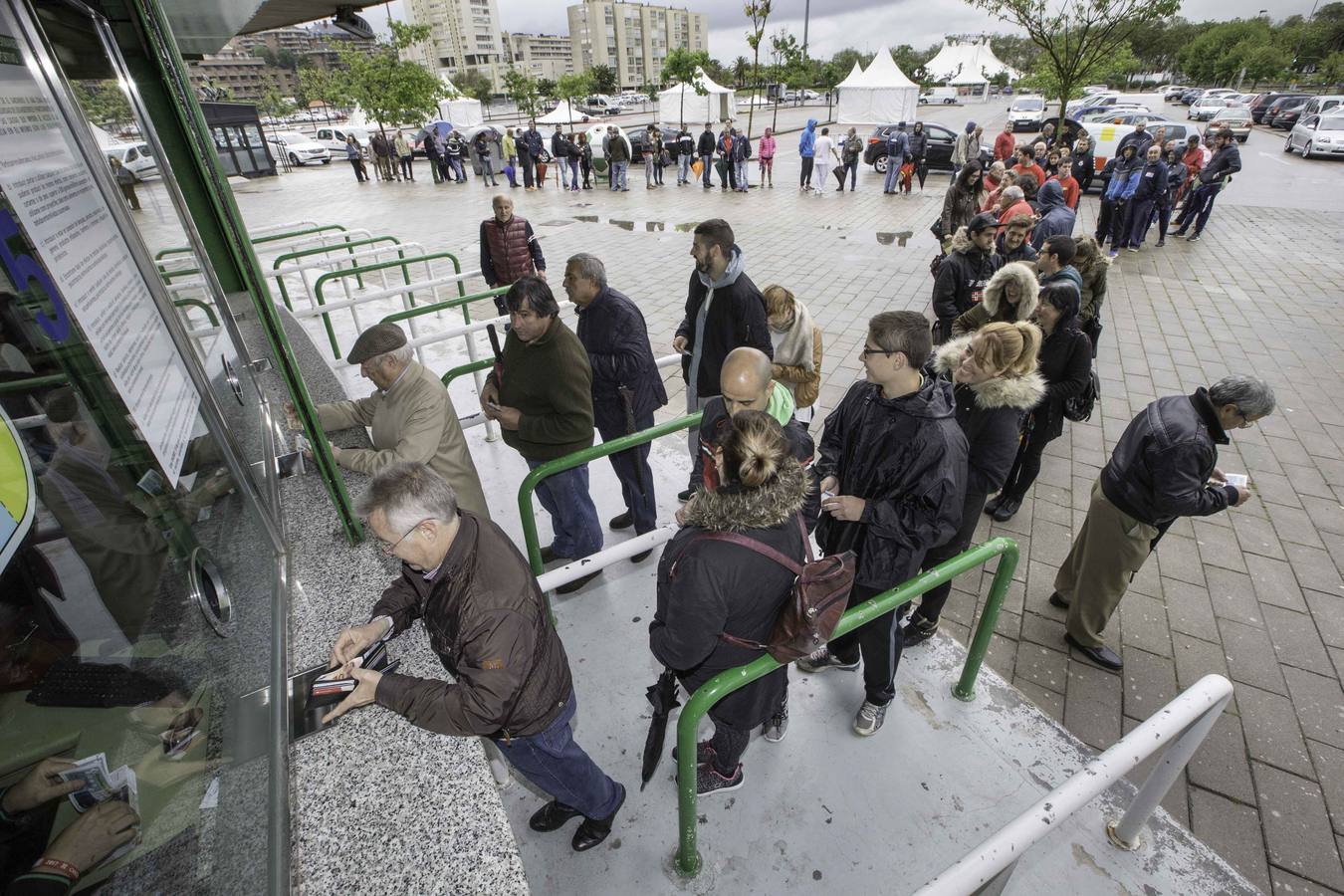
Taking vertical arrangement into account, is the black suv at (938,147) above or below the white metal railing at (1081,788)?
below

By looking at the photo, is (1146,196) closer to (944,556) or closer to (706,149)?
(706,149)

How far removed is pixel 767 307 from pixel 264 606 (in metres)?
2.87

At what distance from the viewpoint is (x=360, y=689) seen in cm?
165

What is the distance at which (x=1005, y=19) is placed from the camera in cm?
1227

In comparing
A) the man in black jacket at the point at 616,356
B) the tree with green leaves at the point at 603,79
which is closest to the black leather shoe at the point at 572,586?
the man in black jacket at the point at 616,356

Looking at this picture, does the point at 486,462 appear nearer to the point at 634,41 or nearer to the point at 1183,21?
the point at 1183,21

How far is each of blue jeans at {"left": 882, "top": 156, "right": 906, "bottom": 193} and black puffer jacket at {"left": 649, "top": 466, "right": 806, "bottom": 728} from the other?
15705 mm

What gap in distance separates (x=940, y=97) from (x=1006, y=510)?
61030 millimetres

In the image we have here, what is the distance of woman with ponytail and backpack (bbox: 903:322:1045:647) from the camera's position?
9.04ft

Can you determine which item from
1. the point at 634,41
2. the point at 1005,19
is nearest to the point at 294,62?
the point at 634,41

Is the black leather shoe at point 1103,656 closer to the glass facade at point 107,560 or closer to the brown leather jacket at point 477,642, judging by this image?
the brown leather jacket at point 477,642

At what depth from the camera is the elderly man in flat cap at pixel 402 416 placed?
262 centimetres

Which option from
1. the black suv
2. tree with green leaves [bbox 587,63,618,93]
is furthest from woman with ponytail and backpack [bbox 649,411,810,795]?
tree with green leaves [bbox 587,63,618,93]

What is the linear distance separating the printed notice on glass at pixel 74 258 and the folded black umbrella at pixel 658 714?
1.63m
